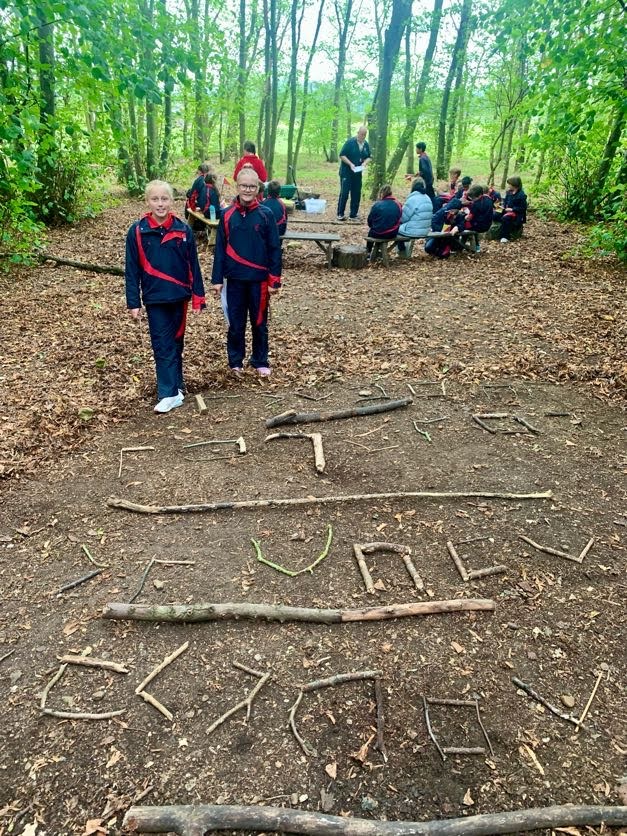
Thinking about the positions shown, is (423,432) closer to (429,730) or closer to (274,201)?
(429,730)

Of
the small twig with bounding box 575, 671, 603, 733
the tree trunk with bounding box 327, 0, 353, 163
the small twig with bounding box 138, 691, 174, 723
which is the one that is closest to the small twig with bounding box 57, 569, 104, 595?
the small twig with bounding box 138, 691, 174, 723

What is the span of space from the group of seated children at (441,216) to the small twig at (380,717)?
30.7ft

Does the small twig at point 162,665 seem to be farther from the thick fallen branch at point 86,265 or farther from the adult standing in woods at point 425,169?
the adult standing in woods at point 425,169

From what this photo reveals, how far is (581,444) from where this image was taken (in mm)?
4770

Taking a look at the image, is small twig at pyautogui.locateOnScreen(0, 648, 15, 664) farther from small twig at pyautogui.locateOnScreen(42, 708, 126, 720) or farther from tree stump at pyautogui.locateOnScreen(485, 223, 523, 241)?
tree stump at pyautogui.locateOnScreen(485, 223, 523, 241)

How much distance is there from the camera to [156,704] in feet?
8.34

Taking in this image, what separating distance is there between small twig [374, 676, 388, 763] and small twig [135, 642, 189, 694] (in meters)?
1.03

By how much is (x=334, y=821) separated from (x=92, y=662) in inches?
57.2

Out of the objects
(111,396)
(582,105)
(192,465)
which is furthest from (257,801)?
(582,105)

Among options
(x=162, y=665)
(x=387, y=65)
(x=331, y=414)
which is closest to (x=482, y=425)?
(x=331, y=414)

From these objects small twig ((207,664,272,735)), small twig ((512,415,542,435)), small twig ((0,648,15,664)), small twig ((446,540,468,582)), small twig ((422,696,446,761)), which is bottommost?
small twig ((0,648,15,664))

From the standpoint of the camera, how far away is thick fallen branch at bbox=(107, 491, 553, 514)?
155 inches


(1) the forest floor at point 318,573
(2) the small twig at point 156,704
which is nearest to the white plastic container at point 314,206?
(1) the forest floor at point 318,573

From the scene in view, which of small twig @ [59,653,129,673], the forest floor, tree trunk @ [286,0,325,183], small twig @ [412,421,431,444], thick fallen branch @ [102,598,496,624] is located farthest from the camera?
tree trunk @ [286,0,325,183]
